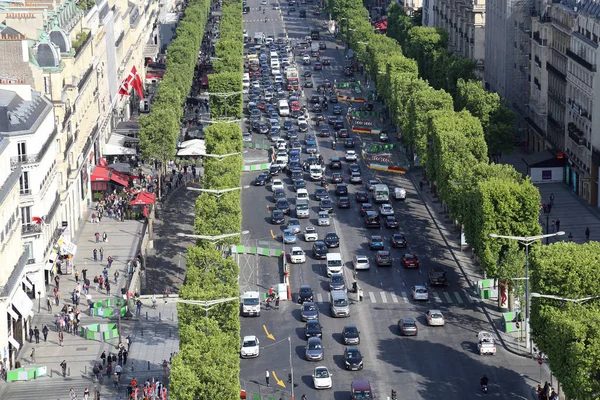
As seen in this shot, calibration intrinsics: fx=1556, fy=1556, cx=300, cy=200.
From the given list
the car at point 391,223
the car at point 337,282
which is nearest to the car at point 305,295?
the car at point 337,282

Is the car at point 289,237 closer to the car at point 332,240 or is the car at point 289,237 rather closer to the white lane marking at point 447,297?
the car at point 332,240

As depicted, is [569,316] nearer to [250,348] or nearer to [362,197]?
[250,348]

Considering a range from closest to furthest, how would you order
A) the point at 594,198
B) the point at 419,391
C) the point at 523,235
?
the point at 419,391 < the point at 523,235 < the point at 594,198

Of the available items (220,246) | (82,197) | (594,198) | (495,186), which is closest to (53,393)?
(220,246)

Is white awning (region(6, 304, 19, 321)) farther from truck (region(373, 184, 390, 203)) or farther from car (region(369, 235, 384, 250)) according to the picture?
truck (region(373, 184, 390, 203))

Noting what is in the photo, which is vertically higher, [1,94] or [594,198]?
[1,94]

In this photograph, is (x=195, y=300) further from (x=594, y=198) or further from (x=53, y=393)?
(x=594, y=198)

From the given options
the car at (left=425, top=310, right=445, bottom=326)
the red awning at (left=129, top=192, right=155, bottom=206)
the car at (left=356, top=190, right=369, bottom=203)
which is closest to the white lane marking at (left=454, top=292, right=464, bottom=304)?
the car at (left=425, top=310, right=445, bottom=326)
